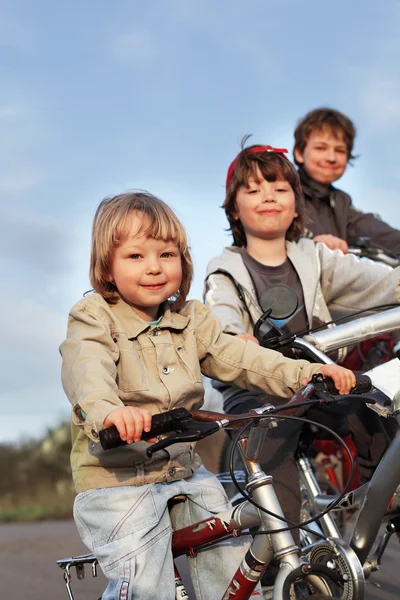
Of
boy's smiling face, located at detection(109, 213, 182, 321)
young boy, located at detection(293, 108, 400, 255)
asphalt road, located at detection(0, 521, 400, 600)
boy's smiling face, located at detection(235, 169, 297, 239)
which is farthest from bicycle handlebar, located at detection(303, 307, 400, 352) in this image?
young boy, located at detection(293, 108, 400, 255)

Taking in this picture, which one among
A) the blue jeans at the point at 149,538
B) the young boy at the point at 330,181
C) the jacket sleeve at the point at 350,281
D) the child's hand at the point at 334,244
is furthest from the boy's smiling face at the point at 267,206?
the blue jeans at the point at 149,538

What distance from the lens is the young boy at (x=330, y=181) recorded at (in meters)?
5.26

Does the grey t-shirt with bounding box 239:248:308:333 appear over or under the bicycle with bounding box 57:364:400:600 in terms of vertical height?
over

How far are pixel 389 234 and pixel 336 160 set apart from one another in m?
0.64

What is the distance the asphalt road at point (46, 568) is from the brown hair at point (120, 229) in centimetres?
199

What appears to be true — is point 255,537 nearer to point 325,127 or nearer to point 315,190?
point 315,190

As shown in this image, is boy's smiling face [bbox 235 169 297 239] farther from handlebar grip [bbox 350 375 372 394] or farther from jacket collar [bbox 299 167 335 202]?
handlebar grip [bbox 350 375 372 394]

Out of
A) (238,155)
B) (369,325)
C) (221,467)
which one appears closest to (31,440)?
(221,467)

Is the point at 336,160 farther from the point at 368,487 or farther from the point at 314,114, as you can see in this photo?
the point at 368,487

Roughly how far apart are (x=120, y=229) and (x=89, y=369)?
595 mm

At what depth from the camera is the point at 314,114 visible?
19.1ft

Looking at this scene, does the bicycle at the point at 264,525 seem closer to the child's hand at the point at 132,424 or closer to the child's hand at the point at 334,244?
the child's hand at the point at 132,424

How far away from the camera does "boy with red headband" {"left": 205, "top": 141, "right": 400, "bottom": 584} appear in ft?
12.8

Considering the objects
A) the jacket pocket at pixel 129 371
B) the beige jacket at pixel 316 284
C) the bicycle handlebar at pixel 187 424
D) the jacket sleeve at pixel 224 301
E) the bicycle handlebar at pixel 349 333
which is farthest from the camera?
the beige jacket at pixel 316 284
